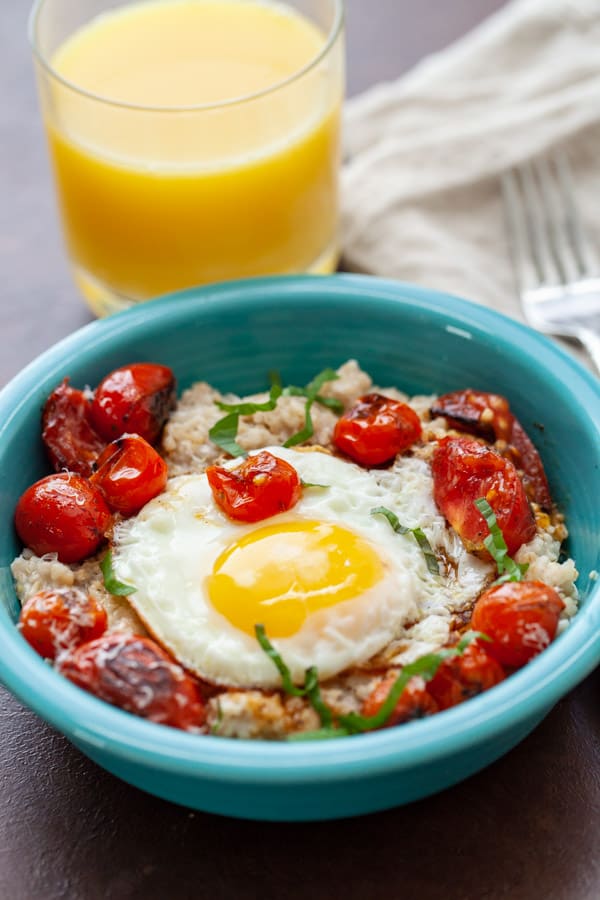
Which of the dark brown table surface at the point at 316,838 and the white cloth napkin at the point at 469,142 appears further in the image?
the white cloth napkin at the point at 469,142

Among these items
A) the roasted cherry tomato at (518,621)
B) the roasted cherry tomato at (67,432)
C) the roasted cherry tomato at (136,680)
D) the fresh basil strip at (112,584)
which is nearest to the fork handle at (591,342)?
the roasted cherry tomato at (518,621)

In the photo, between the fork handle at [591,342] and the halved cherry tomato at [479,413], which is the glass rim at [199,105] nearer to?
the halved cherry tomato at [479,413]


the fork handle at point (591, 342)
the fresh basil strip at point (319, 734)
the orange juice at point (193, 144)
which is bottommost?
the fork handle at point (591, 342)

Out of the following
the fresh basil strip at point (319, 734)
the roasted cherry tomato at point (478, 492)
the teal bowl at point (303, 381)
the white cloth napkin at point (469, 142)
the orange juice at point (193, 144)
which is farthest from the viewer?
the white cloth napkin at point (469, 142)

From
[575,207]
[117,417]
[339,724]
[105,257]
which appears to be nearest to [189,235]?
[105,257]

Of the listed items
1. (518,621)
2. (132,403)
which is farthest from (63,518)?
(518,621)

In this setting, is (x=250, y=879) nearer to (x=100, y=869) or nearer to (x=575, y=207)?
(x=100, y=869)
